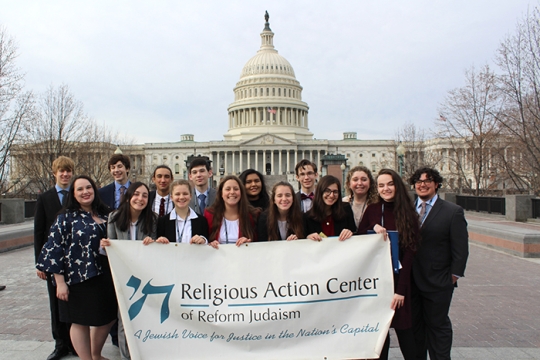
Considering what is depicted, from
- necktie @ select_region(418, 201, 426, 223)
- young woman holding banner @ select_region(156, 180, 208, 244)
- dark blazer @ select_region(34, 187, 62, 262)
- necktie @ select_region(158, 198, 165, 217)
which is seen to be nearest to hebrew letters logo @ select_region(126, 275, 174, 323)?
young woman holding banner @ select_region(156, 180, 208, 244)

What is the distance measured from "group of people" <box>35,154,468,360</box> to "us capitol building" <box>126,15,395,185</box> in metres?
95.7

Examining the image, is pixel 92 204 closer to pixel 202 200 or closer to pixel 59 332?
pixel 59 332

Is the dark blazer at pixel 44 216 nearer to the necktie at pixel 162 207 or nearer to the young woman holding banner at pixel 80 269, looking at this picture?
the young woman holding banner at pixel 80 269

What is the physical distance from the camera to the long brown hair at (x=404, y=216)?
5016mm

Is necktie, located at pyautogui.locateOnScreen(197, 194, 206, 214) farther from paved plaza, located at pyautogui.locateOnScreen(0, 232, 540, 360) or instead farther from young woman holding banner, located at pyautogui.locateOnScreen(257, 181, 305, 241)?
paved plaza, located at pyautogui.locateOnScreen(0, 232, 540, 360)

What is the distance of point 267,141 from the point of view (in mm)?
109125

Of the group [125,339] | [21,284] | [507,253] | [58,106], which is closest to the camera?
[125,339]

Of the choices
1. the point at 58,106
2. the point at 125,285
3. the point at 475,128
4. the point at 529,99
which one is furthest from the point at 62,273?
the point at 475,128

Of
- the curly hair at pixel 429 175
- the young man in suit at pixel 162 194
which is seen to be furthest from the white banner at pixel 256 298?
the young man in suit at pixel 162 194

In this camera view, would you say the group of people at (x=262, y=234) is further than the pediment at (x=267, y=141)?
No

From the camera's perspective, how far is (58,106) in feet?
99.7

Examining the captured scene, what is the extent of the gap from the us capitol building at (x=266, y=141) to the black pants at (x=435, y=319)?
3773 inches

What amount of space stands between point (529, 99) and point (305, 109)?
102 meters

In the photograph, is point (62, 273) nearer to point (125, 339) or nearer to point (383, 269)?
point (125, 339)
